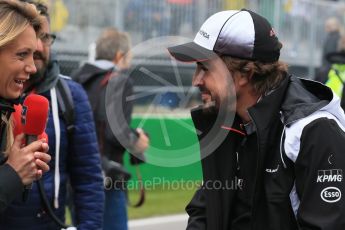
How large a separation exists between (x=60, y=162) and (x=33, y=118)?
2.94 feet

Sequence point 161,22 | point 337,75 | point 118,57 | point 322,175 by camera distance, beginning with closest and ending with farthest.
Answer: point 322,175
point 118,57
point 337,75
point 161,22

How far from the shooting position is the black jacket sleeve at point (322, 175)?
2.59 m

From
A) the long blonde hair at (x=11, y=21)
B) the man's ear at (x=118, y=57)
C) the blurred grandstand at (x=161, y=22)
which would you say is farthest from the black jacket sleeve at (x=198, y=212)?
the blurred grandstand at (x=161, y=22)

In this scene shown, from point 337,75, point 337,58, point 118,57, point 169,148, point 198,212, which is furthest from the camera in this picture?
point 337,58

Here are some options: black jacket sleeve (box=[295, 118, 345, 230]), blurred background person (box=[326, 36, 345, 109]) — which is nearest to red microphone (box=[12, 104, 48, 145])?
black jacket sleeve (box=[295, 118, 345, 230])

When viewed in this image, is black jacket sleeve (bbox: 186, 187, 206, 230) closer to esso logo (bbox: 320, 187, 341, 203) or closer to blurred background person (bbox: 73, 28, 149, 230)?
esso logo (bbox: 320, 187, 341, 203)

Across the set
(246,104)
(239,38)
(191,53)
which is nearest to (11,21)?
(191,53)

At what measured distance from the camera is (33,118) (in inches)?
111

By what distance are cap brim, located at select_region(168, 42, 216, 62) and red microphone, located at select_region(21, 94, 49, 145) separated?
681 millimetres

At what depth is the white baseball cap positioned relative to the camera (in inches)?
116

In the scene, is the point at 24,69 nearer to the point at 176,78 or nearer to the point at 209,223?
the point at 209,223

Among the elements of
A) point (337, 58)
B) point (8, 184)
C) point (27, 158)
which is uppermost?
point (27, 158)

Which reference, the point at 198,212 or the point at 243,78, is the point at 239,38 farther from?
the point at 198,212

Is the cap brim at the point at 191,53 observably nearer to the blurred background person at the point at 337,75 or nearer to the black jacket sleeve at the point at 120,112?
the black jacket sleeve at the point at 120,112
